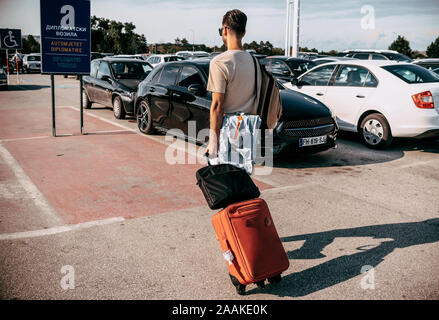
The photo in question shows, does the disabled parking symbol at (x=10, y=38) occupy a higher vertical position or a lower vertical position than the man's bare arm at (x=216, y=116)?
higher

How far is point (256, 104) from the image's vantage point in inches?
134

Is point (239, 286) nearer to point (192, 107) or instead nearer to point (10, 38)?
point (192, 107)

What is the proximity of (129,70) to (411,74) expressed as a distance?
24.2 ft

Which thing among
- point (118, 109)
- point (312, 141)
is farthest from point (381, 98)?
point (118, 109)

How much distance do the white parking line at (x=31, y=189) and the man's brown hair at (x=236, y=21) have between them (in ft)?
8.98

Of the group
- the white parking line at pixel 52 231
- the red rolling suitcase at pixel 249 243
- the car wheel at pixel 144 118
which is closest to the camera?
the red rolling suitcase at pixel 249 243

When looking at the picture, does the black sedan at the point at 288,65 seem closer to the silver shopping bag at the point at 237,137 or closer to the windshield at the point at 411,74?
the windshield at the point at 411,74

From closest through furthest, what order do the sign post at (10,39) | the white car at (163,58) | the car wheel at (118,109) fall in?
1. the car wheel at (118,109)
2. the white car at (163,58)
3. the sign post at (10,39)

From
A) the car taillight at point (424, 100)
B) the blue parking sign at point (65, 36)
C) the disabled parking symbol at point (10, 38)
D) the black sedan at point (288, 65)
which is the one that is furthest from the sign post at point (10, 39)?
the car taillight at point (424, 100)

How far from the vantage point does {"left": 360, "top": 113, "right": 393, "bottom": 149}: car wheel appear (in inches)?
307

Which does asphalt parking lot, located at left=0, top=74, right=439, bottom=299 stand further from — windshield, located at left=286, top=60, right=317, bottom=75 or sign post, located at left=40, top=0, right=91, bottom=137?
windshield, located at left=286, top=60, right=317, bottom=75

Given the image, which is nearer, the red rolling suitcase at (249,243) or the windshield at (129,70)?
the red rolling suitcase at (249,243)

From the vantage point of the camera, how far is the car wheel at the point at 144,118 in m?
8.73

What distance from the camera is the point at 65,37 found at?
8.34m
